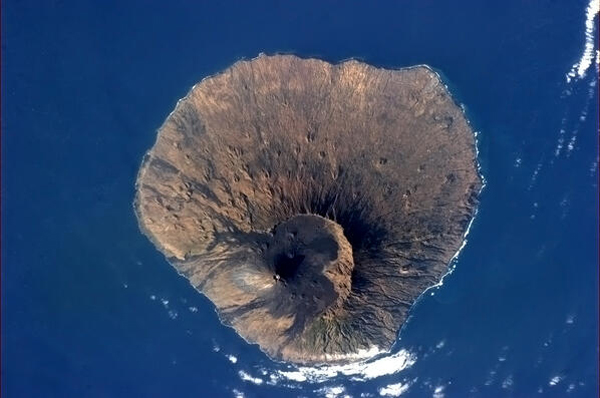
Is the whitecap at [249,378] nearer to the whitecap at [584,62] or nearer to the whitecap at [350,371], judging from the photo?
the whitecap at [350,371]

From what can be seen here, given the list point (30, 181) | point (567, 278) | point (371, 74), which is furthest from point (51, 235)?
point (567, 278)

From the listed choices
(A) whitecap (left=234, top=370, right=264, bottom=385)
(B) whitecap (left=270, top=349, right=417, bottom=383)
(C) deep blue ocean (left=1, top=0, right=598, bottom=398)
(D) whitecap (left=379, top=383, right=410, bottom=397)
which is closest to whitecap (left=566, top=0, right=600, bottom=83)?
(C) deep blue ocean (left=1, top=0, right=598, bottom=398)

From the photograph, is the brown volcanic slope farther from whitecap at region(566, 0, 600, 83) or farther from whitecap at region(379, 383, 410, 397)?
whitecap at region(566, 0, 600, 83)

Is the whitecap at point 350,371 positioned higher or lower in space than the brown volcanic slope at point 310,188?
lower

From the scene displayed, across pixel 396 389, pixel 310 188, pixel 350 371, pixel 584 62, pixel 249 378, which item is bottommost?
pixel 396 389

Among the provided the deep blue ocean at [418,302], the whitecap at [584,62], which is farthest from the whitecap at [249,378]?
the whitecap at [584,62]

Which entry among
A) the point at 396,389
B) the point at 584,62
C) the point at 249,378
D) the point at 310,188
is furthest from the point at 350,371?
the point at 584,62

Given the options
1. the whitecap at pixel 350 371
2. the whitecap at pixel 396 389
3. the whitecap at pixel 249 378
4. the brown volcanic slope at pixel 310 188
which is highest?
the brown volcanic slope at pixel 310 188

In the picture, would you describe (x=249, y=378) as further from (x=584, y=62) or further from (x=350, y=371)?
(x=584, y=62)
